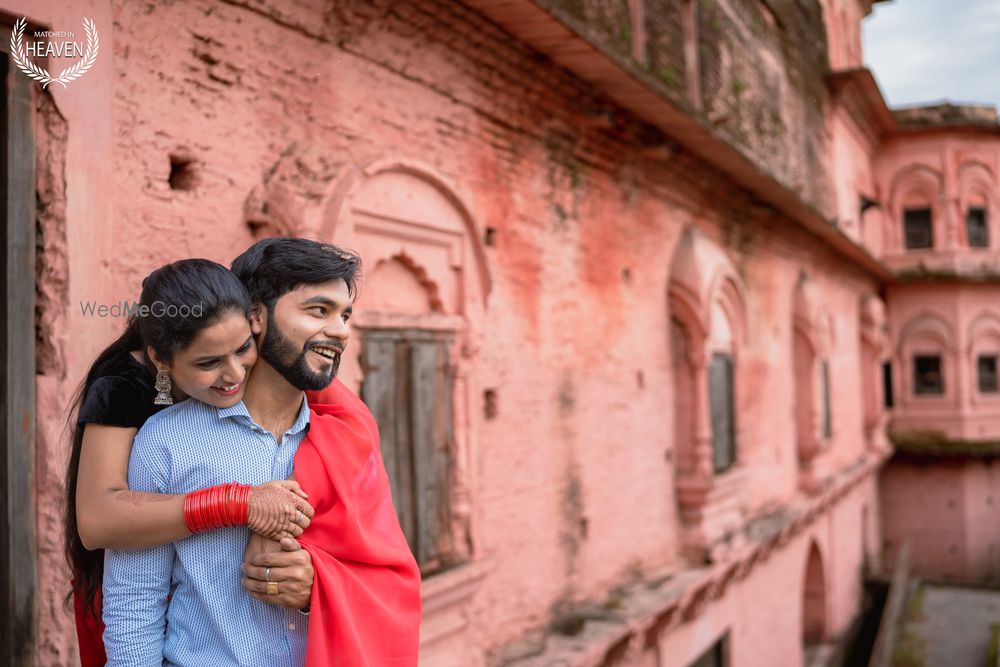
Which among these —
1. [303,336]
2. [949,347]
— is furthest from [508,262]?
[949,347]

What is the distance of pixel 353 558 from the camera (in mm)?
2238

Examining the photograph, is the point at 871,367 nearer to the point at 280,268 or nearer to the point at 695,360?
the point at 695,360

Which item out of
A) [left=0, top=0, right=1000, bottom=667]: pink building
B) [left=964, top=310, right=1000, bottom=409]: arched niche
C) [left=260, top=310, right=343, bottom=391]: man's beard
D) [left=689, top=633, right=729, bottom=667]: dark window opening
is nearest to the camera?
[left=260, top=310, right=343, bottom=391]: man's beard

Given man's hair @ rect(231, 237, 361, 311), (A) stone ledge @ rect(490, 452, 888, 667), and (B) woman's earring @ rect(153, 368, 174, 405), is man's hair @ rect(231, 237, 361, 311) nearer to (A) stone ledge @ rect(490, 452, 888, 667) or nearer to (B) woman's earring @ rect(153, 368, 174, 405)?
(B) woman's earring @ rect(153, 368, 174, 405)

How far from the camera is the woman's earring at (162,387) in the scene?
2221mm

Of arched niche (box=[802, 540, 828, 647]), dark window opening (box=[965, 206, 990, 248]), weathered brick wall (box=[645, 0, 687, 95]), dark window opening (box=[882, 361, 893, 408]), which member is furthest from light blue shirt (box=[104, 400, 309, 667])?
dark window opening (box=[965, 206, 990, 248])

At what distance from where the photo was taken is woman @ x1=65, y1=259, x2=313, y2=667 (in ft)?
6.72

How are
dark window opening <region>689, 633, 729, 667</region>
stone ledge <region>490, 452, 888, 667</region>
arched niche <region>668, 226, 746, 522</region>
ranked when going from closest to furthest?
stone ledge <region>490, 452, 888, 667</region> → arched niche <region>668, 226, 746, 522</region> → dark window opening <region>689, 633, 729, 667</region>

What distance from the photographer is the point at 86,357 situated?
309 centimetres

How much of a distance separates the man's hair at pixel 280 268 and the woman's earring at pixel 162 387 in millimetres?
285

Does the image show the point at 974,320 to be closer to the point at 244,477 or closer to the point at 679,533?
the point at 679,533

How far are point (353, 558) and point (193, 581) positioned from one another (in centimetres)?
37

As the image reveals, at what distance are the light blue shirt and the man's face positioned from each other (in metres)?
0.16

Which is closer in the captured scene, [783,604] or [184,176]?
[184,176]
